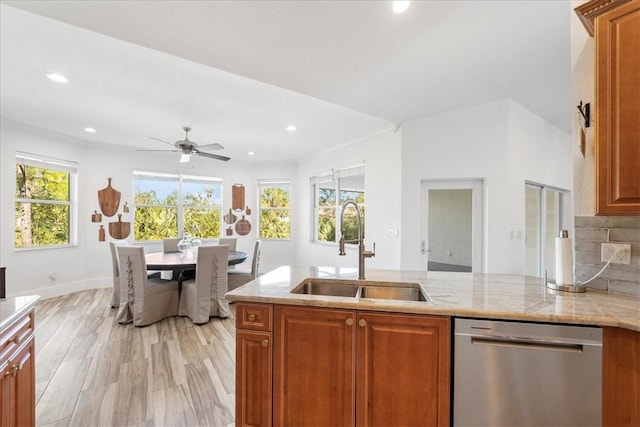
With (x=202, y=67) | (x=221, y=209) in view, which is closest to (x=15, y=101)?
(x=202, y=67)

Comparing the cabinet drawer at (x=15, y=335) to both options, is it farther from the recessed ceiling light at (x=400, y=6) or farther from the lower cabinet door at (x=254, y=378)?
the recessed ceiling light at (x=400, y=6)

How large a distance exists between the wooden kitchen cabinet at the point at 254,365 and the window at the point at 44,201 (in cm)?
472

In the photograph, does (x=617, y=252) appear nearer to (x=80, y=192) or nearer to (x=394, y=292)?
(x=394, y=292)

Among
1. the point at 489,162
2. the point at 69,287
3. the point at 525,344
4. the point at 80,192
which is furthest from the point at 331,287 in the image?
the point at 80,192

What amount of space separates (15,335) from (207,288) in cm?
228

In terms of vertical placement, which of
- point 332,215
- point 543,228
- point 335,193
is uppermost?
point 335,193

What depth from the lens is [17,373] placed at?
1.33 meters

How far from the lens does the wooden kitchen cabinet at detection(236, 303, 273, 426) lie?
1555mm

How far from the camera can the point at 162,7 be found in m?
1.61

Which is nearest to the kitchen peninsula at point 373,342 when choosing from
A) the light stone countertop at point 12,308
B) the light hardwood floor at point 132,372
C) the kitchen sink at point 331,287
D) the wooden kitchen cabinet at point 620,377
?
the wooden kitchen cabinet at point 620,377

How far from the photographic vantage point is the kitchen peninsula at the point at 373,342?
1.26 m

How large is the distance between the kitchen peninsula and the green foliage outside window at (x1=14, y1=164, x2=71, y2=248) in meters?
4.73

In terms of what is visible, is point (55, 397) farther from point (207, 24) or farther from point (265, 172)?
point (265, 172)

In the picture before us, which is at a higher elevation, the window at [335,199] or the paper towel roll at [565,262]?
the window at [335,199]
